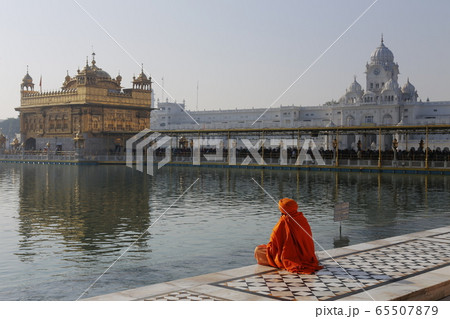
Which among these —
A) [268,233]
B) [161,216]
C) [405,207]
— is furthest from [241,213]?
[405,207]

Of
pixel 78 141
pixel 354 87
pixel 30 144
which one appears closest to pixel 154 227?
pixel 78 141

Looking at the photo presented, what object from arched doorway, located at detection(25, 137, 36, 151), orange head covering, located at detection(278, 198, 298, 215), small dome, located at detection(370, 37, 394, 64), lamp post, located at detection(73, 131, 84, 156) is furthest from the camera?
small dome, located at detection(370, 37, 394, 64)

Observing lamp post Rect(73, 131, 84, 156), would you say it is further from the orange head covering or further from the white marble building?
the orange head covering

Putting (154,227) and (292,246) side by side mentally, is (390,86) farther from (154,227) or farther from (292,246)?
(292,246)

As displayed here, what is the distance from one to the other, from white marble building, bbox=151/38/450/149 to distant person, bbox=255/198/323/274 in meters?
85.6

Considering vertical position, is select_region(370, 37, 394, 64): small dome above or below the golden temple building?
above

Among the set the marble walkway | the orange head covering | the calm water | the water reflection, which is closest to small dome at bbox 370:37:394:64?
the calm water

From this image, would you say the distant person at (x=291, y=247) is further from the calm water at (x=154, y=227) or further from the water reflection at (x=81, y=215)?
the water reflection at (x=81, y=215)

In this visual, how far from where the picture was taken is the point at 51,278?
29.9 ft

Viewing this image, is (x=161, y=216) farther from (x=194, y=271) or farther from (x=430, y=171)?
(x=430, y=171)

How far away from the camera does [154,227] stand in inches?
563

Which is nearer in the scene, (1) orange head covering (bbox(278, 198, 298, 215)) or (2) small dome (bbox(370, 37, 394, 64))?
A: (1) orange head covering (bbox(278, 198, 298, 215))

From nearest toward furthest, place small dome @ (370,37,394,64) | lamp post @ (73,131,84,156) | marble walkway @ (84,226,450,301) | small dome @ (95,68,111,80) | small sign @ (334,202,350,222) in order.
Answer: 1. marble walkway @ (84,226,450,301)
2. small sign @ (334,202,350,222)
3. lamp post @ (73,131,84,156)
4. small dome @ (95,68,111,80)
5. small dome @ (370,37,394,64)

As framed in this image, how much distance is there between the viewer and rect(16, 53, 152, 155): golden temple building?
66.6 m
